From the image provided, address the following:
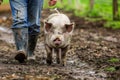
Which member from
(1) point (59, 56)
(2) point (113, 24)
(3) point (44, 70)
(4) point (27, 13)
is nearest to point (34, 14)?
(4) point (27, 13)

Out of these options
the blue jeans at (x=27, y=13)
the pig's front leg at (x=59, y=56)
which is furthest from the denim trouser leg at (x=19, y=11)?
the pig's front leg at (x=59, y=56)

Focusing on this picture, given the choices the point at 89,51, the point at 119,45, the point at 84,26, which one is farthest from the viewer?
the point at 84,26

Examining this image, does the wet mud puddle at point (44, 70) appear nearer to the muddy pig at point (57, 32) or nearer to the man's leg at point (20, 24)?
the man's leg at point (20, 24)

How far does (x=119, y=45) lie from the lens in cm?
1385

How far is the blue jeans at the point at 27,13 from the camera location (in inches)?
367

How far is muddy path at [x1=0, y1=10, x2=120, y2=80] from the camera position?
324 inches

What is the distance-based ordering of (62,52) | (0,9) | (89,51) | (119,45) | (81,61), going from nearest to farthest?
(62,52), (81,61), (89,51), (119,45), (0,9)

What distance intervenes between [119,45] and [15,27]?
5.02 m

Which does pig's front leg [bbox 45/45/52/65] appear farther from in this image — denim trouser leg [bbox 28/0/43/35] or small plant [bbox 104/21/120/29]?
small plant [bbox 104/21/120/29]

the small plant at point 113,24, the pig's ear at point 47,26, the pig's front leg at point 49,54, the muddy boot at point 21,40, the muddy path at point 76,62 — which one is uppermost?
the pig's ear at point 47,26

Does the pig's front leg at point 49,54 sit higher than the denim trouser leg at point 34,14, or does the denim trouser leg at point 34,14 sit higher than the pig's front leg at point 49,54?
the denim trouser leg at point 34,14

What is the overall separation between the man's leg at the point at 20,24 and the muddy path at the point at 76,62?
0.24 m

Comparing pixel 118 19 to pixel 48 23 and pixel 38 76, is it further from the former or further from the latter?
pixel 38 76

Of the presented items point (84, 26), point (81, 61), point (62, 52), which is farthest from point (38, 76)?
point (84, 26)
